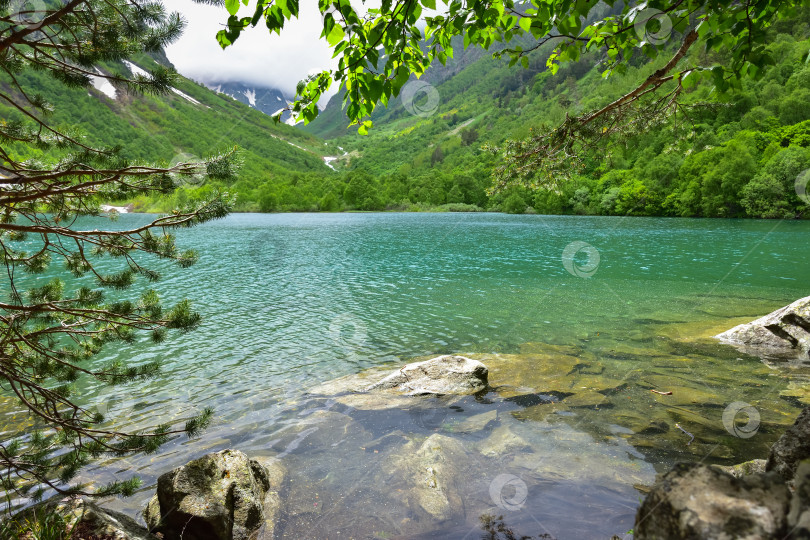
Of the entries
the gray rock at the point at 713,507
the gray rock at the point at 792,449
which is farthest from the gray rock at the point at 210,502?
the gray rock at the point at 792,449

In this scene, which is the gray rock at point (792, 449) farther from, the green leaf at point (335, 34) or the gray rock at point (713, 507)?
the green leaf at point (335, 34)

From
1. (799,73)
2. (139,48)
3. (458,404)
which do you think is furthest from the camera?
(799,73)

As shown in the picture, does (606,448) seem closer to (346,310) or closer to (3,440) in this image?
(3,440)

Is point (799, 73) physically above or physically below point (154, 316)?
above

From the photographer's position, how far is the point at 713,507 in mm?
2449

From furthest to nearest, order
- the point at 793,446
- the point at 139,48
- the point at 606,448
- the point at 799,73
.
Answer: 1. the point at 799,73
2. the point at 606,448
3. the point at 139,48
4. the point at 793,446

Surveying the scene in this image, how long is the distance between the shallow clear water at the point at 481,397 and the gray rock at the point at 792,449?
2267 mm

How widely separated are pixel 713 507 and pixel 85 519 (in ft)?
20.3

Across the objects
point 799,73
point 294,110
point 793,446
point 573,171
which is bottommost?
point 793,446

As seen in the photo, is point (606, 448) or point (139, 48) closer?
point (139, 48)

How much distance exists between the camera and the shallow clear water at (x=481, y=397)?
6.15 m

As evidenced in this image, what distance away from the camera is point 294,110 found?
5645mm

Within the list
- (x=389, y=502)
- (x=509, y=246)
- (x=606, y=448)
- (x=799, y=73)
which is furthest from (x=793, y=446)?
(x=799, y=73)

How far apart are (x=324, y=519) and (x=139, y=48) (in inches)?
261
